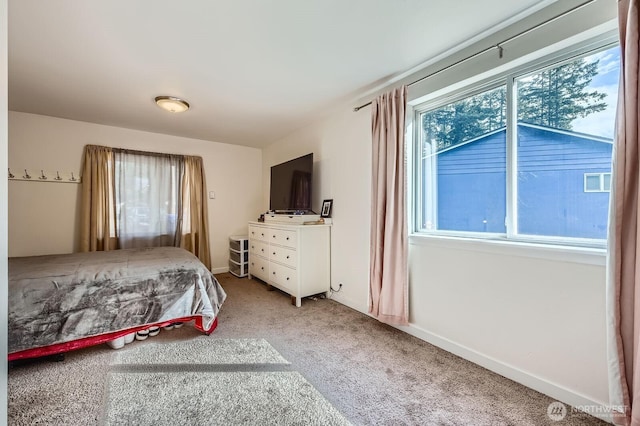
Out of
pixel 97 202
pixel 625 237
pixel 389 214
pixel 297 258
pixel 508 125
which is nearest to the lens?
pixel 625 237

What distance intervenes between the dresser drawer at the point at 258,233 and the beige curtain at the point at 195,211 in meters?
0.79

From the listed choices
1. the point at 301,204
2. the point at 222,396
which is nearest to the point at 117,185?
the point at 301,204

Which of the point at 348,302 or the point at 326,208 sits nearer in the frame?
the point at 348,302

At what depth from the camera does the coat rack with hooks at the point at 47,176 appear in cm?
309

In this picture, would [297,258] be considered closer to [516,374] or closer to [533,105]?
[516,374]

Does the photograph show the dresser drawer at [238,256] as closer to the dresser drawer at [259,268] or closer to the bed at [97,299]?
the dresser drawer at [259,268]

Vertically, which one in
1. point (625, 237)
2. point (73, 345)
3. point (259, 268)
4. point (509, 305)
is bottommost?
point (73, 345)

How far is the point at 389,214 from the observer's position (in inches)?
90.6

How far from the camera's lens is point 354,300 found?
9.40ft

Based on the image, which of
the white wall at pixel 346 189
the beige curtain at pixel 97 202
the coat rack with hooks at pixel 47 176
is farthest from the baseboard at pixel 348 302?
the coat rack with hooks at pixel 47 176

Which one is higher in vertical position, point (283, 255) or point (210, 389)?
point (283, 255)

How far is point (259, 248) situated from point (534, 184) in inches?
120

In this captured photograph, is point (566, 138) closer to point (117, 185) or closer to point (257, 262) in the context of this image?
point (257, 262)

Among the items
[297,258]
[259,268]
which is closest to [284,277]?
[297,258]
